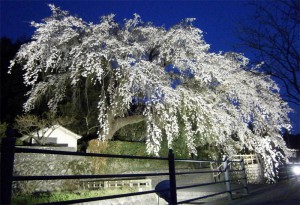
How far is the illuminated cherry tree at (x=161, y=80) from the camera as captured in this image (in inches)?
424

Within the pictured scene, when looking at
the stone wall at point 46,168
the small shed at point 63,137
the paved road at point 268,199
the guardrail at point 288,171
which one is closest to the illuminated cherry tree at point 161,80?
the stone wall at point 46,168

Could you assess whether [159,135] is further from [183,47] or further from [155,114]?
[183,47]

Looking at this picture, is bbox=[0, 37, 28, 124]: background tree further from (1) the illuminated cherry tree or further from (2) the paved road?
(2) the paved road

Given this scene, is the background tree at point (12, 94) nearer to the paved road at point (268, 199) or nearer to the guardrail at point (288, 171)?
the paved road at point (268, 199)

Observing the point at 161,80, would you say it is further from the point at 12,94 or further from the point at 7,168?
the point at 12,94

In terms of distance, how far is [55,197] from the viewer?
27.3ft

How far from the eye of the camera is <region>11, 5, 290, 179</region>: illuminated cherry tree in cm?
1078

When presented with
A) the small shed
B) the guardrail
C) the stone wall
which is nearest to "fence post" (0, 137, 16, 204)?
the stone wall

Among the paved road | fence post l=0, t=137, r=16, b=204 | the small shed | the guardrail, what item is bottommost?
the paved road

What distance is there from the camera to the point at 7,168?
2219 millimetres

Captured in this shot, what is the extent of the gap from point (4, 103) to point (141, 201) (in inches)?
552

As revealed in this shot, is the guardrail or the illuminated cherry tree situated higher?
the illuminated cherry tree

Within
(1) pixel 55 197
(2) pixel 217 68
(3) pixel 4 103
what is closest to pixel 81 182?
(1) pixel 55 197

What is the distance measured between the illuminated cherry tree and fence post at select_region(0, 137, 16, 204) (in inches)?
319
